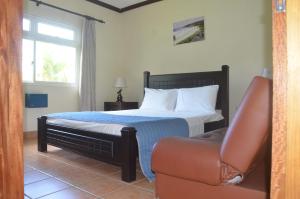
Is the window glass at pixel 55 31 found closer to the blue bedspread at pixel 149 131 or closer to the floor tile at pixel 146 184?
the blue bedspread at pixel 149 131

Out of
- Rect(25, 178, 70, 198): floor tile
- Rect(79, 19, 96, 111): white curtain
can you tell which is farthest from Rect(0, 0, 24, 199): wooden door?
Rect(79, 19, 96, 111): white curtain

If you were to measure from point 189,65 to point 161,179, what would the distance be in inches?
126

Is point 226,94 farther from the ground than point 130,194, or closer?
farther from the ground

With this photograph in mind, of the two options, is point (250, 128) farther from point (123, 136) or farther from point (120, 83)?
point (120, 83)

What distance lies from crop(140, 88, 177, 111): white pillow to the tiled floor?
59.0 inches

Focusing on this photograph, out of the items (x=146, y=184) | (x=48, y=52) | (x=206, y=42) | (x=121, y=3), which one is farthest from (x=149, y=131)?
(x=121, y=3)

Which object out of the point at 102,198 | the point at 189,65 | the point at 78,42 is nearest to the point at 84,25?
the point at 78,42

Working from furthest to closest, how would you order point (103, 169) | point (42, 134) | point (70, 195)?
point (42, 134)
point (103, 169)
point (70, 195)

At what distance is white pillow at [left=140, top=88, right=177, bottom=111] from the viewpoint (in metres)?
3.82

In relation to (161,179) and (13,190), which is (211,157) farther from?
(13,190)

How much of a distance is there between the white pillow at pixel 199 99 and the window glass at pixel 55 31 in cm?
264

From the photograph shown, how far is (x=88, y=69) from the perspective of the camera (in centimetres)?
477

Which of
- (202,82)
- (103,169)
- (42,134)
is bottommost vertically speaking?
(103,169)

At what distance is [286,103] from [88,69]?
15.1ft
